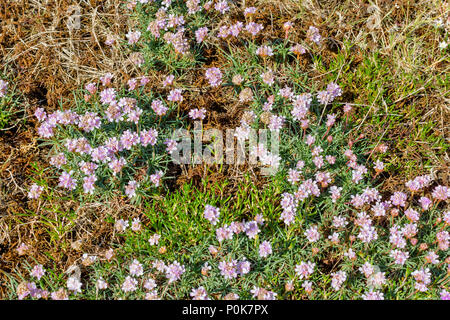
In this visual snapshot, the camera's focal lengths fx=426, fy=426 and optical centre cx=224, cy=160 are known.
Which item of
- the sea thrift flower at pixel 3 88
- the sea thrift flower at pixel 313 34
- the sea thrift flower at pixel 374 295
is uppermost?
the sea thrift flower at pixel 313 34

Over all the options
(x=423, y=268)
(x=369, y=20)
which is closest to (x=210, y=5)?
(x=369, y=20)

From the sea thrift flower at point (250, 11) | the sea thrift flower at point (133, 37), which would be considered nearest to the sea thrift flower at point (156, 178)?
the sea thrift flower at point (133, 37)

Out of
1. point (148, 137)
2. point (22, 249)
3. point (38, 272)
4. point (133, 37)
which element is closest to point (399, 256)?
point (148, 137)

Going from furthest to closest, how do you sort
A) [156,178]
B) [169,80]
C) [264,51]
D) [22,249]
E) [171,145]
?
[264,51] < [169,80] < [171,145] < [156,178] < [22,249]

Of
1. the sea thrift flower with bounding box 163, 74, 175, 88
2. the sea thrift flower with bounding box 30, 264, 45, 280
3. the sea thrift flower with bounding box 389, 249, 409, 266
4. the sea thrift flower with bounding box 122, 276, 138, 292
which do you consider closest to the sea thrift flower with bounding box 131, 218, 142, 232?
the sea thrift flower with bounding box 122, 276, 138, 292

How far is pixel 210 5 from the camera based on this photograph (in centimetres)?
460

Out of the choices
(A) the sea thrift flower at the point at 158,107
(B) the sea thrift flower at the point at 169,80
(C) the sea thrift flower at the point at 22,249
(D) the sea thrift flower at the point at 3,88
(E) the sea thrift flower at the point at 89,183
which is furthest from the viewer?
(D) the sea thrift flower at the point at 3,88

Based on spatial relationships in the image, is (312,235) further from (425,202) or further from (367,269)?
(425,202)

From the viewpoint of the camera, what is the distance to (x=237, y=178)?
4.09 meters

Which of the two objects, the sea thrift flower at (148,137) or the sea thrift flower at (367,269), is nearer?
the sea thrift flower at (367,269)

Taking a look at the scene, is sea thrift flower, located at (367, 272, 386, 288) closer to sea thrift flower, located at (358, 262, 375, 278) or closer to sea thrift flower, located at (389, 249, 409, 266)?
sea thrift flower, located at (358, 262, 375, 278)

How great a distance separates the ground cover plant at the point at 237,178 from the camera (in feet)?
11.6

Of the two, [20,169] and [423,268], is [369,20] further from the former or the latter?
[20,169]

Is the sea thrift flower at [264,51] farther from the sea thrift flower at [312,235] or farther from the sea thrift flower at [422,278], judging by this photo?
the sea thrift flower at [422,278]
